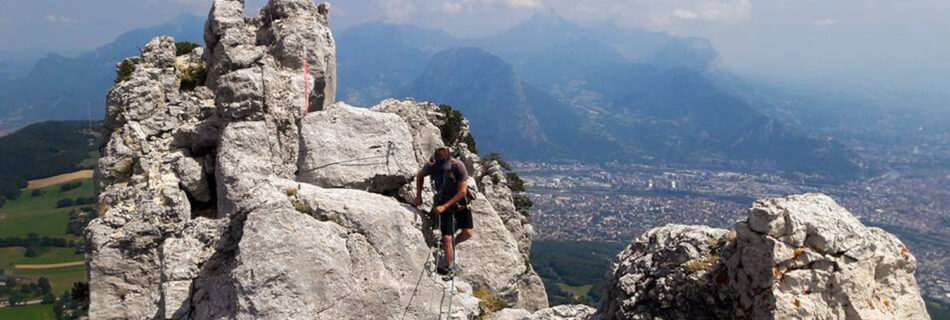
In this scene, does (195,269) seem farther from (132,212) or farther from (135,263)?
(132,212)

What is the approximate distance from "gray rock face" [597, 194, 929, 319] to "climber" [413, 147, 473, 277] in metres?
5.33

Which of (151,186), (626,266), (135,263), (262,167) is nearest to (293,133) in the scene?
(262,167)

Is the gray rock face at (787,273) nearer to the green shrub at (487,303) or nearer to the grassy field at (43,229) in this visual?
the green shrub at (487,303)

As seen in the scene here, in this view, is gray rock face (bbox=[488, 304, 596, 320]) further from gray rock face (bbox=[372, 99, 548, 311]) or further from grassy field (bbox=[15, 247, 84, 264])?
grassy field (bbox=[15, 247, 84, 264])

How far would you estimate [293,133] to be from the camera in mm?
20688

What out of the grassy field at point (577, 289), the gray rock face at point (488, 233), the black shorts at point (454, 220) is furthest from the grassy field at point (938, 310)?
the black shorts at point (454, 220)

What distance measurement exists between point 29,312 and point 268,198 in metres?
95.3

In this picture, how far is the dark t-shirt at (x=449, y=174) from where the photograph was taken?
54.1 feet

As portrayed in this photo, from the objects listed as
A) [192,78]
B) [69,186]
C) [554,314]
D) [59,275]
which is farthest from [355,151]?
[69,186]

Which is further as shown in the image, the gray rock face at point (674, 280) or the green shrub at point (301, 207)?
the green shrub at point (301, 207)

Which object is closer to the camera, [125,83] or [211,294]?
[211,294]

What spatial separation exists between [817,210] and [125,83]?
24.4m

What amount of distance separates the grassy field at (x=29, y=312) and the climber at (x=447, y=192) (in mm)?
84757

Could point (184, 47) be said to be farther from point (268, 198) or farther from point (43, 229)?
point (43, 229)
